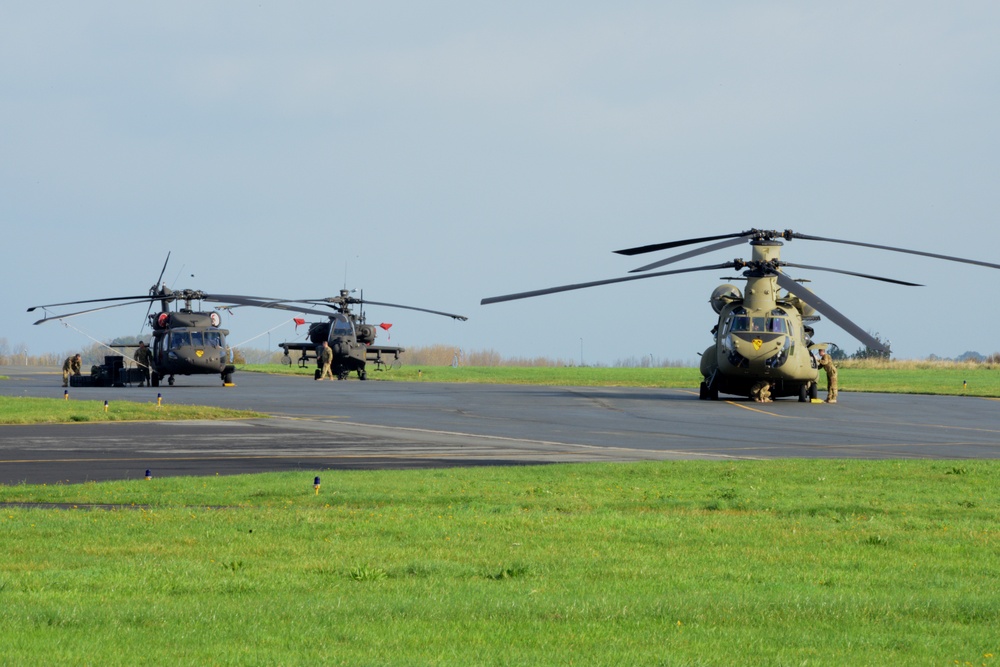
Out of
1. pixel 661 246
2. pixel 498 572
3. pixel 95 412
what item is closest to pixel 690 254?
pixel 661 246

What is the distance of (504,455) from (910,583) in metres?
13.0

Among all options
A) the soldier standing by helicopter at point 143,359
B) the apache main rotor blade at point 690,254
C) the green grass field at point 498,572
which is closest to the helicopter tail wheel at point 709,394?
the apache main rotor blade at point 690,254

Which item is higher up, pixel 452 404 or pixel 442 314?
pixel 442 314

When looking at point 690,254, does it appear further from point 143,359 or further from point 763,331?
point 143,359

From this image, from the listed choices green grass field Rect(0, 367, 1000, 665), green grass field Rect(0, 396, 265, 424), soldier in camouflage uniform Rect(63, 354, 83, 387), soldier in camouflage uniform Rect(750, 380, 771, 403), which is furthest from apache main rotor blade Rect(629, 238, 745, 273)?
soldier in camouflage uniform Rect(63, 354, 83, 387)

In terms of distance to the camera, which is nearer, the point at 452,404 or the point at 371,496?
the point at 371,496

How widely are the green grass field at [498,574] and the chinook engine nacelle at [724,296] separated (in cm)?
2675

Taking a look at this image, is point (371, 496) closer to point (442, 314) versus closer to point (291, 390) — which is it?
point (291, 390)

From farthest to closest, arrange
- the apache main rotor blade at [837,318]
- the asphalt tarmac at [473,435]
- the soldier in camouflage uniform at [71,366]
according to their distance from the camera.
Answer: the soldier in camouflage uniform at [71,366] → the apache main rotor blade at [837,318] → the asphalt tarmac at [473,435]

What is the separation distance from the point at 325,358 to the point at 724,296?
28493mm

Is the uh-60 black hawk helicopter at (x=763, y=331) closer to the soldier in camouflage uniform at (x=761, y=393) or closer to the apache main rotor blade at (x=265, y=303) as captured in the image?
the soldier in camouflage uniform at (x=761, y=393)

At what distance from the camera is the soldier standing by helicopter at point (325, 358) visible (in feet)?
213

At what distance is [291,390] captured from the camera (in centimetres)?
4953

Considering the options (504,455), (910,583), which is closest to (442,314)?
(504,455)
